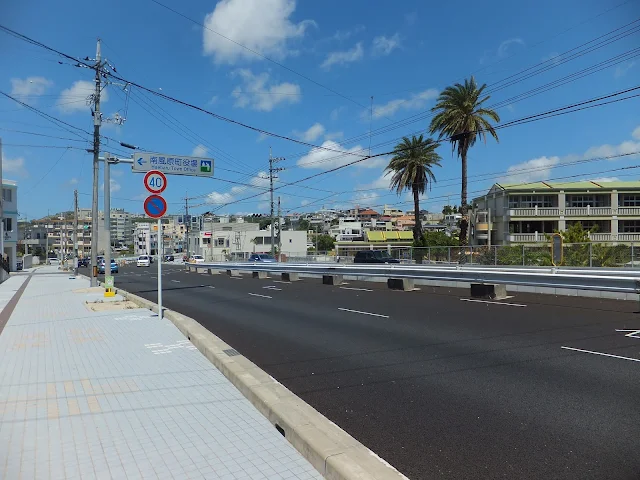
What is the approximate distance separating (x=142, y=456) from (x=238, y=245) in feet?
281

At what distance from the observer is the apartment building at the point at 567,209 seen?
Result: 5197 cm

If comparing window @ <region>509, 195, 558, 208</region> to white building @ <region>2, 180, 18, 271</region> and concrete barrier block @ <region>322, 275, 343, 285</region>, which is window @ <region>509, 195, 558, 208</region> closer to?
concrete barrier block @ <region>322, 275, 343, 285</region>

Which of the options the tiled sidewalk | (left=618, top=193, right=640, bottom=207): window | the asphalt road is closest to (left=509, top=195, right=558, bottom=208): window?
(left=618, top=193, right=640, bottom=207): window

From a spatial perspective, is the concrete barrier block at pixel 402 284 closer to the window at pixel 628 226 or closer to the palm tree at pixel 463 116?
the palm tree at pixel 463 116

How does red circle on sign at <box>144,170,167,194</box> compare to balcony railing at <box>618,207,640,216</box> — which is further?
balcony railing at <box>618,207,640,216</box>

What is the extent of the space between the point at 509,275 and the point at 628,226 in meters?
47.0

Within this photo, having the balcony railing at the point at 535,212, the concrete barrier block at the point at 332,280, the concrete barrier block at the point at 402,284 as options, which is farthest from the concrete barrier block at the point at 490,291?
the balcony railing at the point at 535,212

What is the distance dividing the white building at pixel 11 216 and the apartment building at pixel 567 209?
5259 cm

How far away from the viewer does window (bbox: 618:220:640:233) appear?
172 feet

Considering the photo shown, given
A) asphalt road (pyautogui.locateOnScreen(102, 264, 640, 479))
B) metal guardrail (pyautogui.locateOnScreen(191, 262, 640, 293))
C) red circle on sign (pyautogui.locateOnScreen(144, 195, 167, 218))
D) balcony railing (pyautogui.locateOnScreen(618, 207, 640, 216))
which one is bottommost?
asphalt road (pyautogui.locateOnScreen(102, 264, 640, 479))

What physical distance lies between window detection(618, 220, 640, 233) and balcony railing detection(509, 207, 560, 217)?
693 centimetres

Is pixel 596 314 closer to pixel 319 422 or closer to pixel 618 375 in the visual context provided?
pixel 618 375

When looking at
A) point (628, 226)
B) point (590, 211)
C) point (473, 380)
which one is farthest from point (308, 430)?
point (628, 226)

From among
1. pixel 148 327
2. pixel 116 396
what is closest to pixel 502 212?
pixel 148 327
